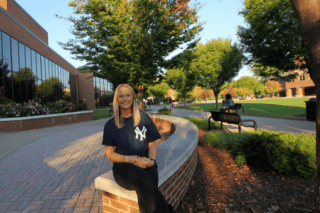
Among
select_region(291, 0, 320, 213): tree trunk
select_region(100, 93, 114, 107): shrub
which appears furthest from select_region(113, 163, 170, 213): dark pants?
select_region(100, 93, 114, 107): shrub

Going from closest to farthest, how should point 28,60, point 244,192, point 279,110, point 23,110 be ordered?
point 244,192
point 23,110
point 279,110
point 28,60

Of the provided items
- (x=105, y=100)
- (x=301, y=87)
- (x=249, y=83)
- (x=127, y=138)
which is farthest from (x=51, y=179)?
(x=249, y=83)

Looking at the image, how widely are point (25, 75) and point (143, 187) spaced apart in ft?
65.5

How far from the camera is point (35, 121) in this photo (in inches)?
414

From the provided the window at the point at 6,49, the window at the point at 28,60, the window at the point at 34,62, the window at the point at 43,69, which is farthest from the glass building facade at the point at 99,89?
the window at the point at 6,49

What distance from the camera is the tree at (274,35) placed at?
8727 millimetres

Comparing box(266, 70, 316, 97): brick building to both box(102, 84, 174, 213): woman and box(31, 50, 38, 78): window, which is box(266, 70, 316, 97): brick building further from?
box(102, 84, 174, 213): woman

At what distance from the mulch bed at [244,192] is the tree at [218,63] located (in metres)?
18.3

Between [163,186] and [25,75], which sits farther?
[25,75]

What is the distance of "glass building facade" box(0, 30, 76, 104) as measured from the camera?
13.7 m

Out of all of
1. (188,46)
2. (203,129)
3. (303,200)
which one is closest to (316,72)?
(303,200)

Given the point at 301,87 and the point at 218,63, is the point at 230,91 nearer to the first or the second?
the point at 301,87

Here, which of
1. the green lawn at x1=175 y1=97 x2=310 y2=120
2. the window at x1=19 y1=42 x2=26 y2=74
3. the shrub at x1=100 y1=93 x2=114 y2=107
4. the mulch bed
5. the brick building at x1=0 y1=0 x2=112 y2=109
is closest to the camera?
the mulch bed

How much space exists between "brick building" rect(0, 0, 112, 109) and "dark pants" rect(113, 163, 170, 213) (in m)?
16.7
